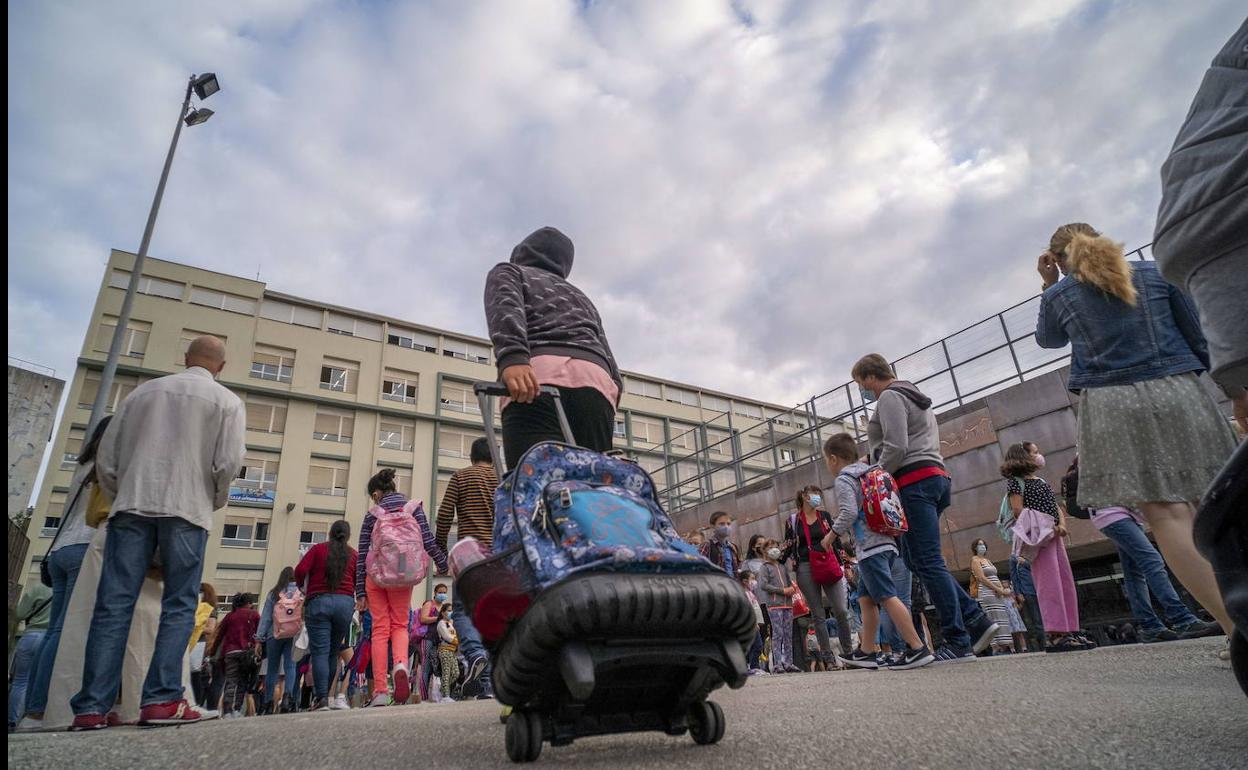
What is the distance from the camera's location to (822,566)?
6.75m

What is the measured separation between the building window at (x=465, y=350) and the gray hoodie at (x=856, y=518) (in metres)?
40.0

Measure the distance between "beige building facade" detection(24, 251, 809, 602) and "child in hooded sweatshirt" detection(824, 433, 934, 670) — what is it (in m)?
23.4

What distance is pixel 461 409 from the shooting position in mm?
40875

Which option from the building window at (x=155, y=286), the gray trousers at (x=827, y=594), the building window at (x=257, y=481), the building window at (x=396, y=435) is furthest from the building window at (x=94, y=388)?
the gray trousers at (x=827, y=594)

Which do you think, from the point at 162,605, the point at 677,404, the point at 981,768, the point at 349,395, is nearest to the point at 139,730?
the point at 162,605

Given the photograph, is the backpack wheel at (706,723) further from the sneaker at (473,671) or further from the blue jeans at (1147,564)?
the blue jeans at (1147,564)

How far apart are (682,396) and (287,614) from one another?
44.4 meters

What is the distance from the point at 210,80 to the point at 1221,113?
14115mm

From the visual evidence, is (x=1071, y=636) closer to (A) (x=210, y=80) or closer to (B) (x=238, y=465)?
(B) (x=238, y=465)

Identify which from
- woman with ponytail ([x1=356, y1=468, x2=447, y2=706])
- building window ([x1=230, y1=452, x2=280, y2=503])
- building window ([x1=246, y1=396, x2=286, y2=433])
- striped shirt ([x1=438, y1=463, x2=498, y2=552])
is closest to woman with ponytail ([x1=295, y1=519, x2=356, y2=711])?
woman with ponytail ([x1=356, y1=468, x2=447, y2=706])

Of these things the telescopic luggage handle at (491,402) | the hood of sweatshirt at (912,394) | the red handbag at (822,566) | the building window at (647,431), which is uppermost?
the building window at (647,431)

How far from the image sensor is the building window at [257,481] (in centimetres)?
Result: 3259

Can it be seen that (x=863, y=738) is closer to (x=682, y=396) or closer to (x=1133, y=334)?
(x=1133, y=334)

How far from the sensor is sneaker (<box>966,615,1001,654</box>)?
4.50 m
